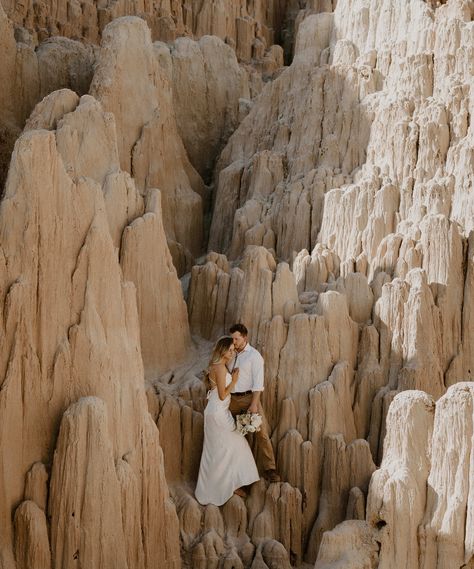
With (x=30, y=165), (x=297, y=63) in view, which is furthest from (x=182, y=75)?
(x=30, y=165)

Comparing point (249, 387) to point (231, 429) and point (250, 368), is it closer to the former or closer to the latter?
point (250, 368)

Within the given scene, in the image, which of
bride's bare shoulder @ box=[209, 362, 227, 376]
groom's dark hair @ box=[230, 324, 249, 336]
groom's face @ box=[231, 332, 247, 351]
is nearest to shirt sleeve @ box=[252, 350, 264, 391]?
groom's face @ box=[231, 332, 247, 351]

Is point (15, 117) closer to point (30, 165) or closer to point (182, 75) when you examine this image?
point (182, 75)

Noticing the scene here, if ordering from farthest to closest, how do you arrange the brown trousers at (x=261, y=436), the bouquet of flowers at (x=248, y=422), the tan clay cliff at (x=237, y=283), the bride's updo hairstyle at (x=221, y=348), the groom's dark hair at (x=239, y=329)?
1. the brown trousers at (x=261, y=436)
2. the groom's dark hair at (x=239, y=329)
3. the bouquet of flowers at (x=248, y=422)
4. the bride's updo hairstyle at (x=221, y=348)
5. the tan clay cliff at (x=237, y=283)

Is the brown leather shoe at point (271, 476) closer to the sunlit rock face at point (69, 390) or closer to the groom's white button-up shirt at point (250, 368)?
the groom's white button-up shirt at point (250, 368)

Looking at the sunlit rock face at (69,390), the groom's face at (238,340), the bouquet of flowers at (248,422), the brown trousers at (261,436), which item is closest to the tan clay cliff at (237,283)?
the sunlit rock face at (69,390)

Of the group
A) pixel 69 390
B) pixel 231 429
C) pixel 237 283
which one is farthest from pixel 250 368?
pixel 69 390

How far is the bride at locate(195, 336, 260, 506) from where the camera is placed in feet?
54.5

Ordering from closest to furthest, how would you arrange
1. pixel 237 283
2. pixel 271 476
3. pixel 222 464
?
pixel 222 464 → pixel 271 476 → pixel 237 283

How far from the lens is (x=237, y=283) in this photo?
1858cm

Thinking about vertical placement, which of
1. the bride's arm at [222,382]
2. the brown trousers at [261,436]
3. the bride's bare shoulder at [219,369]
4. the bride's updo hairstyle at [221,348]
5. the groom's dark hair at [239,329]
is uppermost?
the groom's dark hair at [239,329]

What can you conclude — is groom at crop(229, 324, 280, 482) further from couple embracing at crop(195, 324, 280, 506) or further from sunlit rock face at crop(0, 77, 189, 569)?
sunlit rock face at crop(0, 77, 189, 569)

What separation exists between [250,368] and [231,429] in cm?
83

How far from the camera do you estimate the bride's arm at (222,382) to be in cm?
1641
